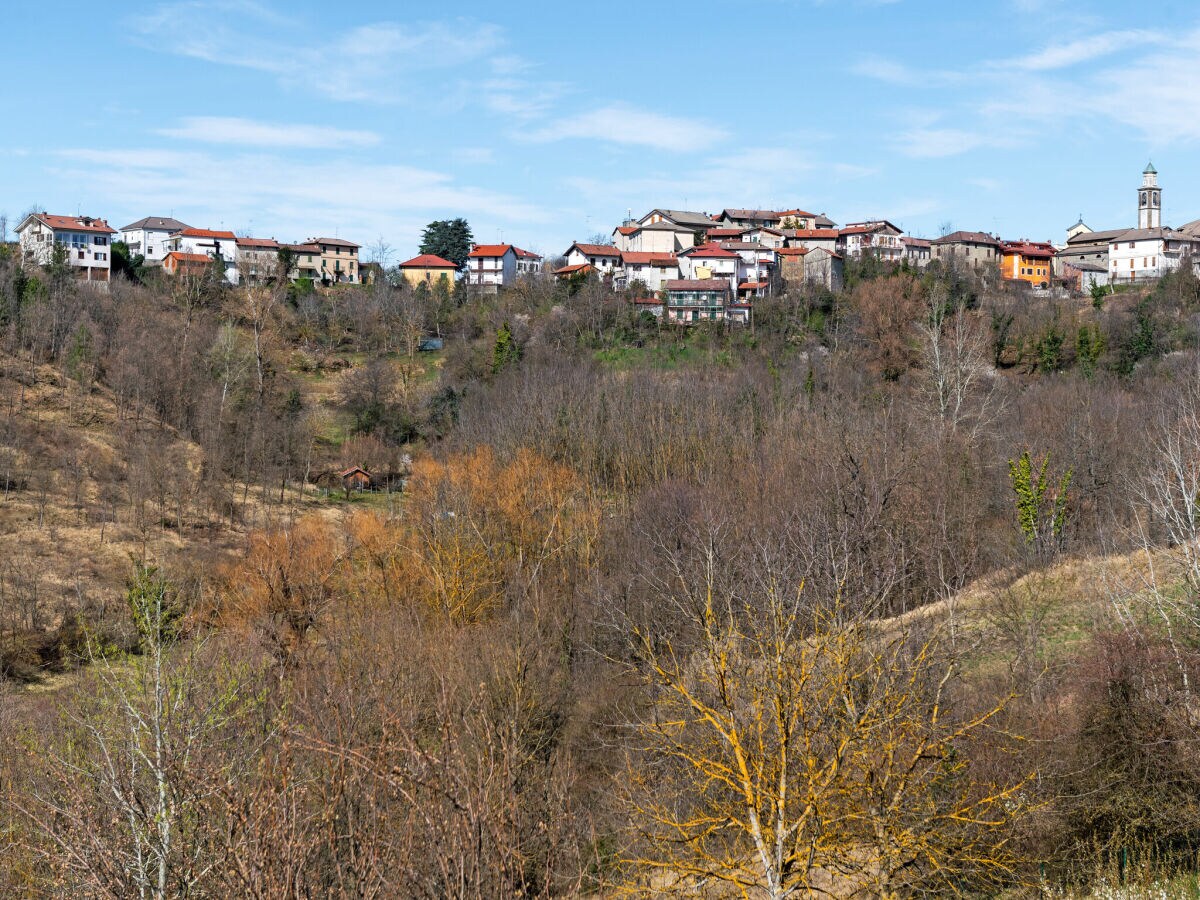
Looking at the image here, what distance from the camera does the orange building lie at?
95.8 meters

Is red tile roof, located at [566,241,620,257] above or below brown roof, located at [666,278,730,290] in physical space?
above

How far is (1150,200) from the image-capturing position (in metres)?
110

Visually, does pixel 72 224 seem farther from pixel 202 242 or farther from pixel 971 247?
pixel 971 247

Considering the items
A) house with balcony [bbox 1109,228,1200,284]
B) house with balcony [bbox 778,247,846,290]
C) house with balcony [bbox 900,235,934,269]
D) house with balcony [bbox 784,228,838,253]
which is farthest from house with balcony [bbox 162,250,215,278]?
house with balcony [bbox 1109,228,1200,284]

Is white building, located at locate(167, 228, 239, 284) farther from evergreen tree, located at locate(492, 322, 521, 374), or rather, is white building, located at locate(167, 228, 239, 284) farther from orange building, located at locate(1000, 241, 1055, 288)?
orange building, located at locate(1000, 241, 1055, 288)

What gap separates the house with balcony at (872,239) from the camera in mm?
90062

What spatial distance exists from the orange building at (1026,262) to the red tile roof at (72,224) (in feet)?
247

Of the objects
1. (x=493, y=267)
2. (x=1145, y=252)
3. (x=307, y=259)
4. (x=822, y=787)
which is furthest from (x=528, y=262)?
(x=822, y=787)

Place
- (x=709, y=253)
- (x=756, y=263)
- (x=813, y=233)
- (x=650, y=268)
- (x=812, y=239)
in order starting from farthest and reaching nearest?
(x=813, y=233) < (x=812, y=239) < (x=650, y=268) < (x=756, y=263) < (x=709, y=253)

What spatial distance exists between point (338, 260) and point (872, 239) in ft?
157

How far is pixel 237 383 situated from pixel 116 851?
183 ft

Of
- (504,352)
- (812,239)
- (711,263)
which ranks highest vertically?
(812,239)

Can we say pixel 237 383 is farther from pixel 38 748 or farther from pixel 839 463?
pixel 38 748

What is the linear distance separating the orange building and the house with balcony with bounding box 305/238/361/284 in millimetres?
58402
